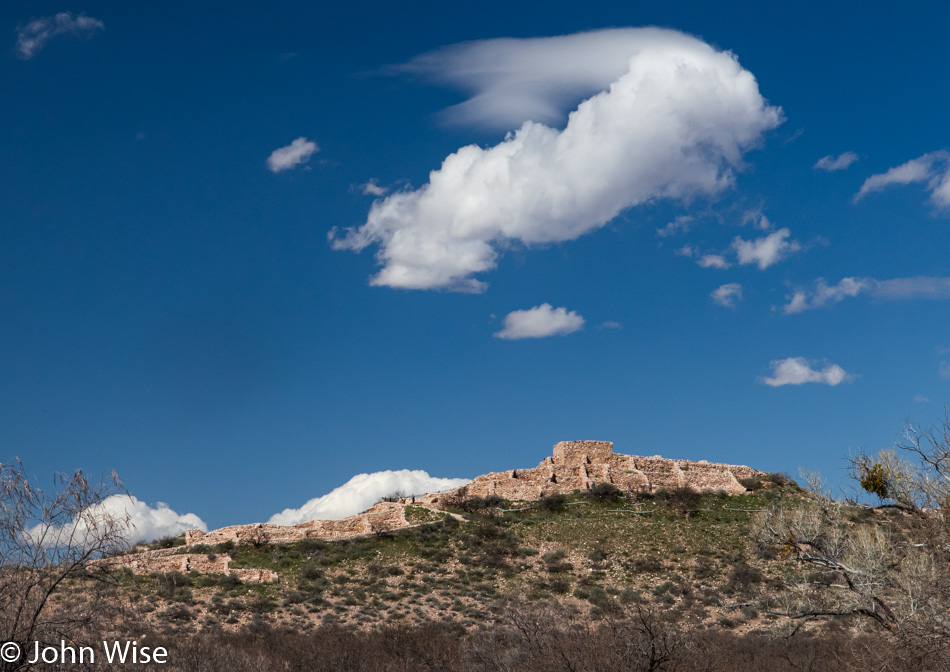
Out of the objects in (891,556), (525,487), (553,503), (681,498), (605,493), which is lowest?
(891,556)

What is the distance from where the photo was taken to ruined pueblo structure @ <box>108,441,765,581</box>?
41.3m

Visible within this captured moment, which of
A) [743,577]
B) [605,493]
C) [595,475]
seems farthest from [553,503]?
[743,577]

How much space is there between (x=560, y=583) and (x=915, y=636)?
2114cm

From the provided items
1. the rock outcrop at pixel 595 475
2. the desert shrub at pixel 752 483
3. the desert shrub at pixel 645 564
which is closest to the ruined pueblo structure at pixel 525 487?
the rock outcrop at pixel 595 475

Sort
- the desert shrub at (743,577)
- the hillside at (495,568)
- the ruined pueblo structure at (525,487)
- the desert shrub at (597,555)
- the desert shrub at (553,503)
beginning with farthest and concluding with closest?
the desert shrub at (553,503) → the ruined pueblo structure at (525,487) → the desert shrub at (597,555) → the desert shrub at (743,577) → the hillside at (495,568)

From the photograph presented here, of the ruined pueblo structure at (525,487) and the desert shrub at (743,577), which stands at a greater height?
the ruined pueblo structure at (525,487)

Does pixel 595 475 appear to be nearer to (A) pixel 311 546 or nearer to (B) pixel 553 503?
(B) pixel 553 503

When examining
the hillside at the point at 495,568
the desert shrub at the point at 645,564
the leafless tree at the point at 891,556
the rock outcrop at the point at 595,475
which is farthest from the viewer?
the rock outcrop at the point at 595,475

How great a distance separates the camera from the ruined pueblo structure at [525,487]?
41312mm

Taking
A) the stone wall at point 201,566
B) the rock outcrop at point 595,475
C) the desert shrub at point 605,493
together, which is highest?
the rock outcrop at point 595,475

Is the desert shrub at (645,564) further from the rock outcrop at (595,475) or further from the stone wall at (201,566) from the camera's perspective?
the stone wall at (201,566)

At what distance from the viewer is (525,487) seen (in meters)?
50.0

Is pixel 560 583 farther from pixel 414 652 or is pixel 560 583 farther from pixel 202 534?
pixel 202 534

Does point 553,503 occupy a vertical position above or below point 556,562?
above
